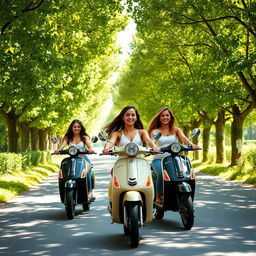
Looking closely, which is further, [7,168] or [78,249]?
[7,168]

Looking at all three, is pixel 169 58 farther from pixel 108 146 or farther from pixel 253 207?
pixel 108 146

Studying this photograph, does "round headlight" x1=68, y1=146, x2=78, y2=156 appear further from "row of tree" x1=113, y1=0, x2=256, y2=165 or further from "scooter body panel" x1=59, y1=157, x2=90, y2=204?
"row of tree" x1=113, y1=0, x2=256, y2=165

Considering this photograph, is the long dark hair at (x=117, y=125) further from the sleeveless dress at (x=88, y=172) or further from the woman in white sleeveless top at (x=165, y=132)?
the sleeveless dress at (x=88, y=172)

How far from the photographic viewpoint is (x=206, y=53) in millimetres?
17531

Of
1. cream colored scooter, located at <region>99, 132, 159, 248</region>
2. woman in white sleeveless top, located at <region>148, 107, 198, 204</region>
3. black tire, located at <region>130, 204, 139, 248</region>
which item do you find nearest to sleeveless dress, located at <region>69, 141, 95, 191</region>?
woman in white sleeveless top, located at <region>148, 107, 198, 204</region>

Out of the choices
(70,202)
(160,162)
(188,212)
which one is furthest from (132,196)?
(70,202)

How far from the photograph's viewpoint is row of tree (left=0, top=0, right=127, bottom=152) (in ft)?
39.9

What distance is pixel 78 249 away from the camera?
6.22 meters

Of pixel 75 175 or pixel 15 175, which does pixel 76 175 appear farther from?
pixel 15 175

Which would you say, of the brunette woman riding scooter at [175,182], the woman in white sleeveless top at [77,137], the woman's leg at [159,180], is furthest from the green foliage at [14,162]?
the brunette woman riding scooter at [175,182]

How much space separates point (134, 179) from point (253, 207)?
4808 millimetres

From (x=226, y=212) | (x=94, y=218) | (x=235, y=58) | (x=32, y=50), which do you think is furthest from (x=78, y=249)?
(x=235, y=58)

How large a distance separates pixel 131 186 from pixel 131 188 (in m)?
0.03

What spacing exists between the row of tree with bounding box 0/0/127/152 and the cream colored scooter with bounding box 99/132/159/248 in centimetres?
619
